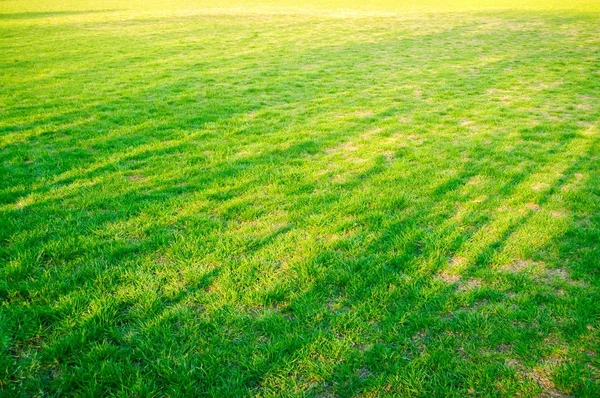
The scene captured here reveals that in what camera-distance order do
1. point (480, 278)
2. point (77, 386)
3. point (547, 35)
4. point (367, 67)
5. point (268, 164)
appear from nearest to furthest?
point (77, 386) → point (480, 278) → point (268, 164) → point (367, 67) → point (547, 35)

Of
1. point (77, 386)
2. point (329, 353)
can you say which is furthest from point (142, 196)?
point (329, 353)

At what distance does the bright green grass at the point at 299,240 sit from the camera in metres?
2.81

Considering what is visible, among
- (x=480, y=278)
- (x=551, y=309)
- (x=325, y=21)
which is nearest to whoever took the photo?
(x=551, y=309)

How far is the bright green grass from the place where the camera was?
9.22ft

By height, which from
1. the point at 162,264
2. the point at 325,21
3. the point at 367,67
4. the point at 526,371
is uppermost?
the point at 325,21

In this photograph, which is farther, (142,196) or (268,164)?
(268,164)

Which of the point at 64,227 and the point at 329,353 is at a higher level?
the point at 64,227

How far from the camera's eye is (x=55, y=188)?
5.32 m

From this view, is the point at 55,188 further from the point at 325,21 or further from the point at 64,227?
the point at 325,21

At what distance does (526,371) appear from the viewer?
109 inches

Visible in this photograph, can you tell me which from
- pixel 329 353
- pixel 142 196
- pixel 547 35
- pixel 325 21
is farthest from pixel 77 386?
pixel 325 21

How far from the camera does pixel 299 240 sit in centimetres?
429

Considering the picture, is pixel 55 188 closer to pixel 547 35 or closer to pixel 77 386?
pixel 77 386

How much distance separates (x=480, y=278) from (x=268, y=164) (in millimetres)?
3603
